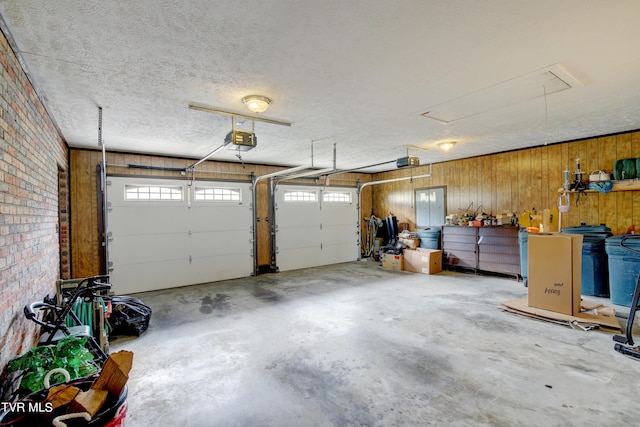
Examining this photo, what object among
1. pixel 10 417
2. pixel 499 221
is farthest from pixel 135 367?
pixel 499 221

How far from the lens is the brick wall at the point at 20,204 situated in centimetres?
191

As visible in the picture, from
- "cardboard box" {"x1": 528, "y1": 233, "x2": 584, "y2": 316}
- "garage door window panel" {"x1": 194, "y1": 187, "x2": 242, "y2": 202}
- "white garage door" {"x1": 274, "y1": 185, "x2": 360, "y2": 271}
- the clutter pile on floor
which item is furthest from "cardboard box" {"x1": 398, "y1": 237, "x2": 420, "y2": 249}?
the clutter pile on floor

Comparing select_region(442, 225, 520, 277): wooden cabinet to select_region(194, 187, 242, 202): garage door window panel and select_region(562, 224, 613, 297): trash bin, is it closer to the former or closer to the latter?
select_region(562, 224, 613, 297): trash bin

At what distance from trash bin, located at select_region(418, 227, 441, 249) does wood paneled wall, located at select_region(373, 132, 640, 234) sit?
2.01ft

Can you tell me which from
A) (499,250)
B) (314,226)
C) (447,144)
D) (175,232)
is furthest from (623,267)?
A: (175,232)

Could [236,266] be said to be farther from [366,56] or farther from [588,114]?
[588,114]

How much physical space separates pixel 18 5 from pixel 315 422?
10.0 feet

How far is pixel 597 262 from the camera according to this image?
15.6 feet

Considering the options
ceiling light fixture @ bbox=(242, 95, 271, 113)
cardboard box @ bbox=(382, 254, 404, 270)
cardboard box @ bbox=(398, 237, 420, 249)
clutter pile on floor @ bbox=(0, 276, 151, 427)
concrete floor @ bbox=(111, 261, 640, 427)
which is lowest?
concrete floor @ bbox=(111, 261, 640, 427)

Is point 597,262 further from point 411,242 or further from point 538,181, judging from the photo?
point 411,242

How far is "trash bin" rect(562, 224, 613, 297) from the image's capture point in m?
4.74

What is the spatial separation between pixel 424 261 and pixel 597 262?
2.89m

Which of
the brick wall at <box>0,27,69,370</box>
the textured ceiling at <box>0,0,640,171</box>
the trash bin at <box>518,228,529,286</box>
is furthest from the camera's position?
the trash bin at <box>518,228,529,286</box>

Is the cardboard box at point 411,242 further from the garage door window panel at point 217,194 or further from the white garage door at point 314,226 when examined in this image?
the garage door window panel at point 217,194
